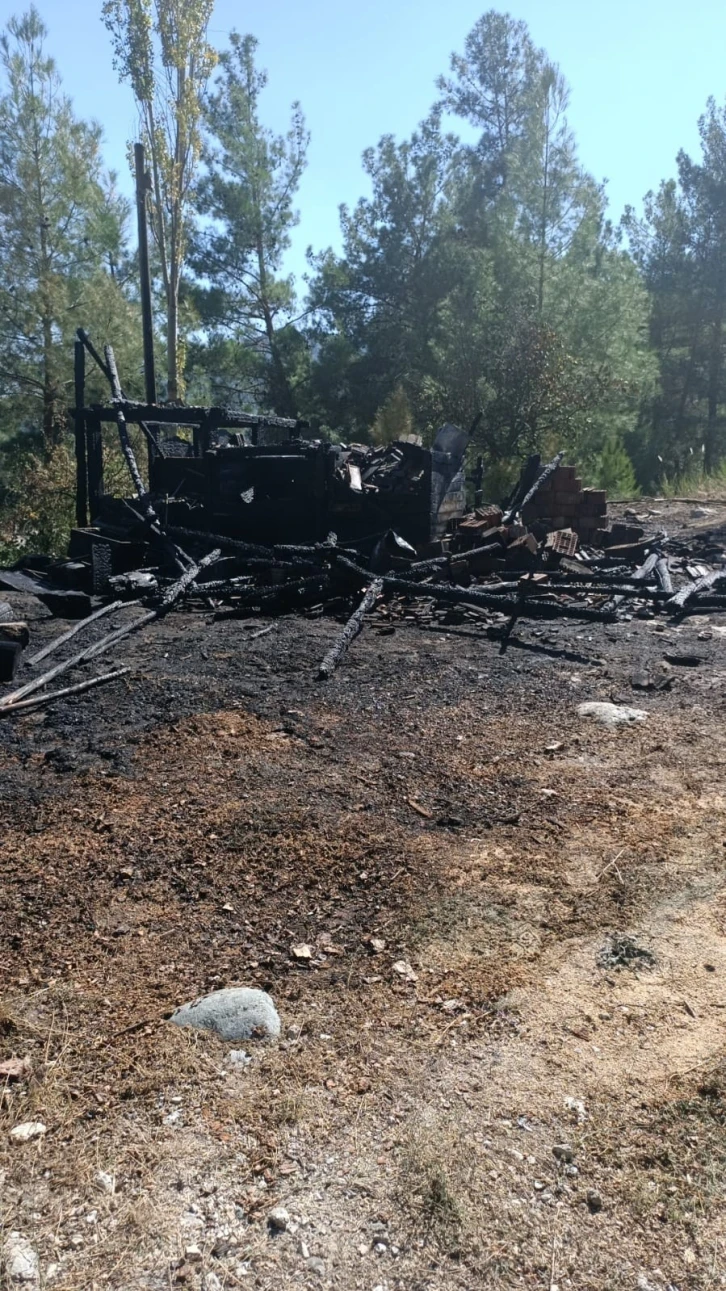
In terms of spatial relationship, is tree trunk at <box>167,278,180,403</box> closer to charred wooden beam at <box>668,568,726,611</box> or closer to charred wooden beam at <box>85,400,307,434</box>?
charred wooden beam at <box>85,400,307,434</box>

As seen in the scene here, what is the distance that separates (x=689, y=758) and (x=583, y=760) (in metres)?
0.58

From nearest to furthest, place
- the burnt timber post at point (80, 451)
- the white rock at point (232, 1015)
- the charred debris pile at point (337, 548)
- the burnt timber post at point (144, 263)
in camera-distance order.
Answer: the white rock at point (232, 1015) < the charred debris pile at point (337, 548) < the burnt timber post at point (80, 451) < the burnt timber post at point (144, 263)

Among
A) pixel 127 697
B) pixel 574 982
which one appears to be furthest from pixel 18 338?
pixel 574 982

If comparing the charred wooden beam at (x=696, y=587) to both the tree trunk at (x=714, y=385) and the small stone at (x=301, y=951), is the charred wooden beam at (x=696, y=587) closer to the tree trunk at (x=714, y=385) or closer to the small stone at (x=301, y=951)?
the small stone at (x=301, y=951)

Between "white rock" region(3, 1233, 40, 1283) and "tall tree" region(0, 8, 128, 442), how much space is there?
75.0 ft

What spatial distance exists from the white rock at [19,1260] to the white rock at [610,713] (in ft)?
14.6

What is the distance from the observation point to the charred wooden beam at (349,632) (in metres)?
6.89

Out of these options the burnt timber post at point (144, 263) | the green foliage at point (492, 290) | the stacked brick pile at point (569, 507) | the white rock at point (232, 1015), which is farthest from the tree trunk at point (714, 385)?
the white rock at point (232, 1015)

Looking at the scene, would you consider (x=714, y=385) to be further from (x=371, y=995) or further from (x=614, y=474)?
(x=371, y=995)

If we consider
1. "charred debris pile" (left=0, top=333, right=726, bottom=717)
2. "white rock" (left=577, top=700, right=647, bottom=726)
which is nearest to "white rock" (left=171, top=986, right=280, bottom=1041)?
"white rock" (left=577, top=700, right=647, bottom=726)

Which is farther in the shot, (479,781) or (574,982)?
(479,781)

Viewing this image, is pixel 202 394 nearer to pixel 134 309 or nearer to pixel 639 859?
pixel 134 309

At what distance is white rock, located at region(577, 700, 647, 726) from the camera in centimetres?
587

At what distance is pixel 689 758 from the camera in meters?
5.14
